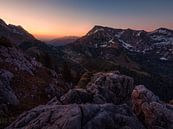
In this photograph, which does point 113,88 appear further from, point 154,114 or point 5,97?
point 154,114

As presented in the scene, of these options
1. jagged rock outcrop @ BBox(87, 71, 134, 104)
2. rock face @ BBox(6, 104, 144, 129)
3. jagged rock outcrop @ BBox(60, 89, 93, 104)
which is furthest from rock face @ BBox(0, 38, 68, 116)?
rock face @ BBox(6, 104, 144, 129)

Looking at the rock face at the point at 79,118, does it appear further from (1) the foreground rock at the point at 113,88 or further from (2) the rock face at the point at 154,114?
(1) the foreground rock at the point at 113,88

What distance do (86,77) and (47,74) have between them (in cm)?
1265

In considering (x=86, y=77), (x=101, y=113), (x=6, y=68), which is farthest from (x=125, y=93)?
(x=101, y=113)

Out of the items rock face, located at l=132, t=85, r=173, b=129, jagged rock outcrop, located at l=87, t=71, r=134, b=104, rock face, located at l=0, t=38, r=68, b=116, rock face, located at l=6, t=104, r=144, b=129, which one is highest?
rock face, located at l=6, t=104, r=144, b=129

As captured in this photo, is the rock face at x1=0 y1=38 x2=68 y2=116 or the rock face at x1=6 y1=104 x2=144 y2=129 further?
the rock face at x1=0 y1=38 x2=68 y2=116

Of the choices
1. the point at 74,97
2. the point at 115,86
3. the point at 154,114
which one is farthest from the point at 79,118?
the point at 115,86

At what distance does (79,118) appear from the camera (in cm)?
2398

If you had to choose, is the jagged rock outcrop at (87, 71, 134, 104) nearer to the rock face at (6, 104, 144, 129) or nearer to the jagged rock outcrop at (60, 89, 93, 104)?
the jagged rock outcrop at (60, 89, 93, 104)

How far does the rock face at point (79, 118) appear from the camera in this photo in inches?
934

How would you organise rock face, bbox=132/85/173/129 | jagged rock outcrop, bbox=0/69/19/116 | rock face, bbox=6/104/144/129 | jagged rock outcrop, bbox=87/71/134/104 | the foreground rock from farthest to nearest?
jagged rock outcrop, bbox=87/71/134/104 → the foreground rock → jagged rock outcrop, bbox=0/69/19/116 → rock face, bbox=132/85/173/129 → rock face, bbox=6/104/144/129

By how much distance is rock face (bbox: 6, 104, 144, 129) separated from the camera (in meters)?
23.7

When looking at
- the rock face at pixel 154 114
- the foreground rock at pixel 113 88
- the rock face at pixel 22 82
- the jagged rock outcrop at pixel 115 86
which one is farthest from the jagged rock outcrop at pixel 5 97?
the rock face at pixel 154 114

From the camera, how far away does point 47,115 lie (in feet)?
82.6
